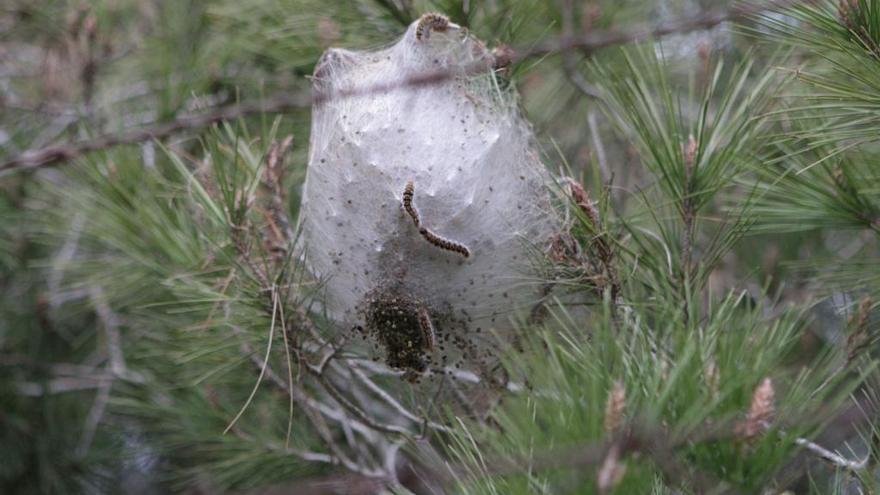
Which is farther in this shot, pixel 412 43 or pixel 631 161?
pixel 631 161

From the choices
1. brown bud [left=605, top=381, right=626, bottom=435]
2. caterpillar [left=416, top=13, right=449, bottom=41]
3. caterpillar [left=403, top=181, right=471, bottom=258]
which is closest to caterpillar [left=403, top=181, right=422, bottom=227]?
caterpillar [left=403, top=181, right=471, bottom=258]

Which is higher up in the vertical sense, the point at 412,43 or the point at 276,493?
the point at 412,43

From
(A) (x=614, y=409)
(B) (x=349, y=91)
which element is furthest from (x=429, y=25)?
(A) (x=614, y=409)

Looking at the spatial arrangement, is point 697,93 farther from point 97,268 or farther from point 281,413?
point 97,268

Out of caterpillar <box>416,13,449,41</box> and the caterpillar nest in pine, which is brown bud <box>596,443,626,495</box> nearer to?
the caterpillar nest in pine

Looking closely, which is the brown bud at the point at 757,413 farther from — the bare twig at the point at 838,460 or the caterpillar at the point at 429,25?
the caterpillar at the point at 429,25

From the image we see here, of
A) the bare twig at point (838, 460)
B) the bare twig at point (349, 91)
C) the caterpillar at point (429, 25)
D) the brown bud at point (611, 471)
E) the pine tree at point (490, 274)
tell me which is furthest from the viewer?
the caterpillar at point (429, 25)

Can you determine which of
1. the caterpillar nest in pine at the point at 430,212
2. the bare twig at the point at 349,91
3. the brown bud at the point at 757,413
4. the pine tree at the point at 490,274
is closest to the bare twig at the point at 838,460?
the pine tree at the point at 490,274

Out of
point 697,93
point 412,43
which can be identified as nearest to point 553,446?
point 412,43
